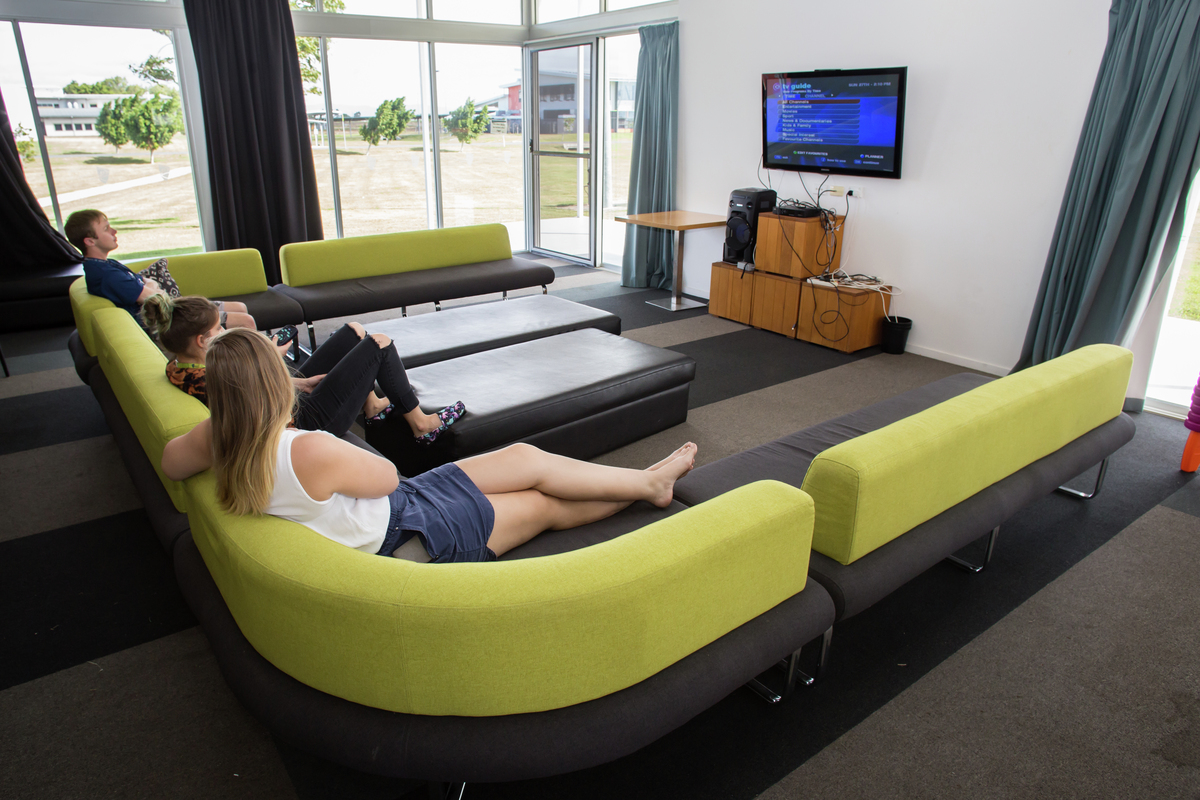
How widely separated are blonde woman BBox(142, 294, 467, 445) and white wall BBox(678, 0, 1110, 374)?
A: 11.8ft

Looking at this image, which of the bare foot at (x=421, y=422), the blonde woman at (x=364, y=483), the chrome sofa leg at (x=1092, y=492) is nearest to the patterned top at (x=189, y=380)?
the blonde woman at (x=364, y=483)

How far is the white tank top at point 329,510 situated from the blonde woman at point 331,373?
60cm

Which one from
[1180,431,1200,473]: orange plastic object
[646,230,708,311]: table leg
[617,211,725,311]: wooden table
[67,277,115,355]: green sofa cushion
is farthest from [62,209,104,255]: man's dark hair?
[1180,431,1200,473]: orange plastic object

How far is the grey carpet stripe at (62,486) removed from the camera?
9.65 feet

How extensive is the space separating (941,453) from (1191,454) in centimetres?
233

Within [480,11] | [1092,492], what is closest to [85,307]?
[1092,492]

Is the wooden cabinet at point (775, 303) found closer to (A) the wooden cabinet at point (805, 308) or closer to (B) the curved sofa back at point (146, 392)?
(A) the wooden cabinet at point (805, 308)

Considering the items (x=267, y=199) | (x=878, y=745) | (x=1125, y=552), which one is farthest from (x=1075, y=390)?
(x=267, y=199)

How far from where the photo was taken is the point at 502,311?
4426 mm

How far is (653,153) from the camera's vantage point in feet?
21.5

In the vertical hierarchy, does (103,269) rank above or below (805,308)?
above

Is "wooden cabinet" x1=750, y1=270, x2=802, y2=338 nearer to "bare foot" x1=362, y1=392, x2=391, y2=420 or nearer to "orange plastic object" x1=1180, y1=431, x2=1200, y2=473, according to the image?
"orange plastic object" x1=1180, y1=431, x2=1200, y2=473

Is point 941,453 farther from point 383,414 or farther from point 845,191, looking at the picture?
point 845,191

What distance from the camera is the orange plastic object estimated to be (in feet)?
11.1
